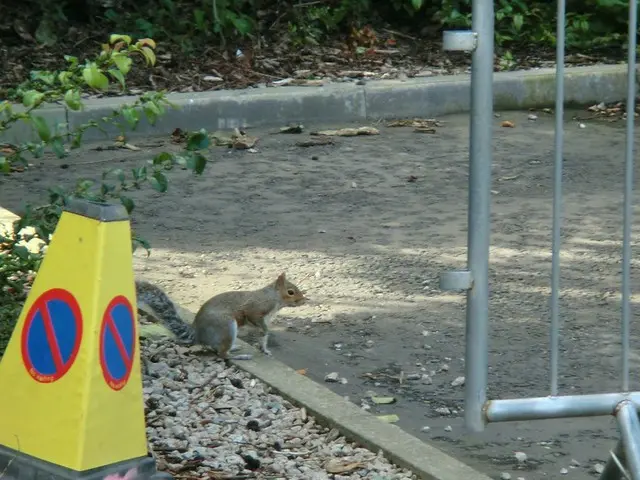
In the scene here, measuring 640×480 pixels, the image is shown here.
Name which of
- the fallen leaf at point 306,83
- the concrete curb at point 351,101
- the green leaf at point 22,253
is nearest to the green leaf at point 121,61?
the green leaf at point 22,253

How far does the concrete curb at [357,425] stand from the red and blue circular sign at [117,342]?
1041 mm

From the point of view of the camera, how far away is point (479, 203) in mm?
2986

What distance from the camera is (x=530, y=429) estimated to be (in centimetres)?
442

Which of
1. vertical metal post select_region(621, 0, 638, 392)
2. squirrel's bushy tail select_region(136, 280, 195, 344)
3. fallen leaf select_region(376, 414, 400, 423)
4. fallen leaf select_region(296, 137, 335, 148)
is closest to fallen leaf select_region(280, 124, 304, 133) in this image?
fallen leaf select_region(296, 137, 335, 148)

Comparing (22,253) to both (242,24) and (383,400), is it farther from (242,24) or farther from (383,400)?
(242,24)

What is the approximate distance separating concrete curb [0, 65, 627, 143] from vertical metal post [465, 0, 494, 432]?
20.1ft

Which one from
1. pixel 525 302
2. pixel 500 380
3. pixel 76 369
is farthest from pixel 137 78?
pixel 76 369

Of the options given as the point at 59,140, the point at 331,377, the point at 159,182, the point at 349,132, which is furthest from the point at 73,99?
the point at 349,132

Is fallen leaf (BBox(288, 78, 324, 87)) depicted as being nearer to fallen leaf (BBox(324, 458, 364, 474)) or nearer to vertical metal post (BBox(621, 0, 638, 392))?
fallen leaf (BBox(324, 458, 364, 474))

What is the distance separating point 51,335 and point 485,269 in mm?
1091

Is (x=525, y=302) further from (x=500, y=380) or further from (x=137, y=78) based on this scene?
(x=137, y=78)

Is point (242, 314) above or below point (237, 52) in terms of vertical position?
below

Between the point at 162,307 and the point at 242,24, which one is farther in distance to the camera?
the point at 242,24

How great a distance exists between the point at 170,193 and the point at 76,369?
4683 millimetres
